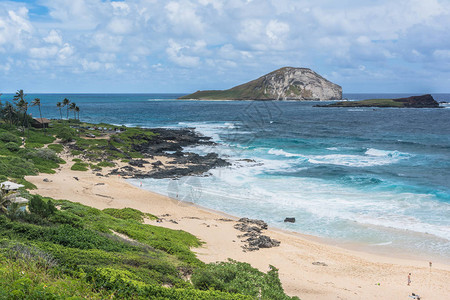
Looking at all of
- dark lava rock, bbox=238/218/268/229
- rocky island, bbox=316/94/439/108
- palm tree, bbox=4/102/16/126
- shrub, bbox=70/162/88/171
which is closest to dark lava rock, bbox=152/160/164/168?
→ shrub, bbox=70/162/88/171

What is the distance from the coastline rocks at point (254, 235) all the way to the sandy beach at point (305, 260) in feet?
1.39

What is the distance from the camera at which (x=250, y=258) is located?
19.6 metres

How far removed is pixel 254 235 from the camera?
2298cm

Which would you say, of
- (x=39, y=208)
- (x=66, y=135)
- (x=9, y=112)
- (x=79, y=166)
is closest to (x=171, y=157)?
(x=79, y=166)

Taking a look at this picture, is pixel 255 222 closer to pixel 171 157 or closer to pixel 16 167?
pixel 16 167

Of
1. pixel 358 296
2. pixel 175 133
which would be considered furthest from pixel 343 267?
pixel 175 133

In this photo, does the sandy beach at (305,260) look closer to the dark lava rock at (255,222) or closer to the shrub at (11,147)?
the dark lava rock at (255,222)

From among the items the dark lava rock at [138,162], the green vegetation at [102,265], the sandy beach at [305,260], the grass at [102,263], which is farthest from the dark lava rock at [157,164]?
the green vegetation at [102,265]

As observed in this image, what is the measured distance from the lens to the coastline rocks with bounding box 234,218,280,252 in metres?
21.5

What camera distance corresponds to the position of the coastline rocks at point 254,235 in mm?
21498

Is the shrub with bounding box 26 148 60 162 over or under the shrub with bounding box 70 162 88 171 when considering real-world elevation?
over

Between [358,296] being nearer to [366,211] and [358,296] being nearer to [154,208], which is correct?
[366,211]

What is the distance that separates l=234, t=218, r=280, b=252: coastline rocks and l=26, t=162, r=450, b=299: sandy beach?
42 cm

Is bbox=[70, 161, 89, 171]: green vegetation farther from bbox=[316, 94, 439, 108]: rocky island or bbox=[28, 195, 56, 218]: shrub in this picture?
bbox=[316, 94, 439, 108]: rocky island
